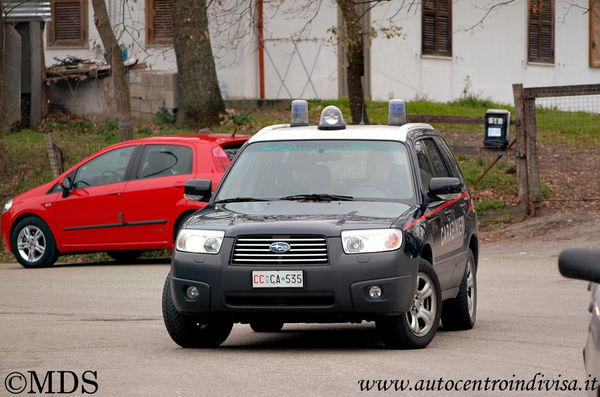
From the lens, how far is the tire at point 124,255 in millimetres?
17938

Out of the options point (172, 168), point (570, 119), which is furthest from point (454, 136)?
point (172, 168)

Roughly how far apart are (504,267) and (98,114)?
16.2 m

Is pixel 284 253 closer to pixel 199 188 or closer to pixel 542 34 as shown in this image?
pixel 199 188

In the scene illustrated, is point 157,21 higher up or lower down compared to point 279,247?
higher up

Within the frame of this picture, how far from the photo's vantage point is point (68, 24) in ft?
108

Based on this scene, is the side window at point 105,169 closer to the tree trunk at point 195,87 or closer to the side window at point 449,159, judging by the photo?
the side window at point 449,159

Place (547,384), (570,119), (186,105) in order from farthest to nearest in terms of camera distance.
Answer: (186,105), (570,119), (547,384)

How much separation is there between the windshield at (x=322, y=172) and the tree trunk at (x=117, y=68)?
11285mm

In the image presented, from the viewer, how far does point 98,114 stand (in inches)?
1171

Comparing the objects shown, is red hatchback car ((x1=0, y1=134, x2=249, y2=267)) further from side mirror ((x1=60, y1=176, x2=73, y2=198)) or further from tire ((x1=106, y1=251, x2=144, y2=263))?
tire ((x1=106, y1=251, x2=144, y2=263))

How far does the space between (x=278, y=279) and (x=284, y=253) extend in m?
0.19

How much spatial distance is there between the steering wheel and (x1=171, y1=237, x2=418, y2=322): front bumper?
8095 mm

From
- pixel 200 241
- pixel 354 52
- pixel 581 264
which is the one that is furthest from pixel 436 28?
pixel 581 264

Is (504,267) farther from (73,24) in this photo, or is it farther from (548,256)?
(73,24)
